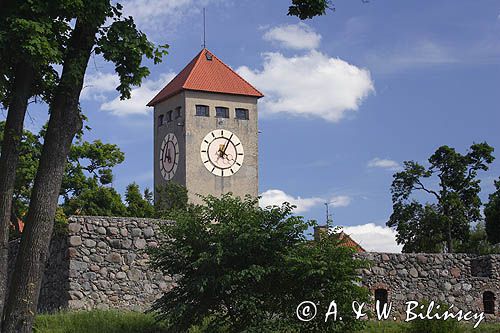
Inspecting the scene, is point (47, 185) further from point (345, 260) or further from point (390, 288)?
point (390, 288)

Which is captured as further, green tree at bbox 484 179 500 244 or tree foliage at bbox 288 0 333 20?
green tree at bbox 484 179 500 244

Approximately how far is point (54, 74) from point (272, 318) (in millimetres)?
5841

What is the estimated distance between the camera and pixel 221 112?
211ft

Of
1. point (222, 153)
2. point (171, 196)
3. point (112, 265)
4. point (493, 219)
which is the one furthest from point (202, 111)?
point (112, 265)

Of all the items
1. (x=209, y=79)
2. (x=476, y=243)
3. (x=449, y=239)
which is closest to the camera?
(x=449, y=239)

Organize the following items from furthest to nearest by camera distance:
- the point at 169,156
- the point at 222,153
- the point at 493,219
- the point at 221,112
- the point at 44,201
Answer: the point at 169,156
the point at 222,153
the point at 221,112
the point at 493,219
the point at 44,201

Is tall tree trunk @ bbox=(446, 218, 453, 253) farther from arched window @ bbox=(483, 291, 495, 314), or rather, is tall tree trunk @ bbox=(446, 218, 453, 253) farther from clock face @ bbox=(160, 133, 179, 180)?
clock face @ bbox=(160, 133, 179, 180)

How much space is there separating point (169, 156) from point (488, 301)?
149 feet

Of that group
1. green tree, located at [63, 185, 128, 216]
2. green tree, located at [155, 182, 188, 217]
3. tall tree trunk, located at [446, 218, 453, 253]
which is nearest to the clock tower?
green tree, located at [155, 182, 188, 217]

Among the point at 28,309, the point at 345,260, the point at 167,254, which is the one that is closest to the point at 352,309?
the point at 345,260

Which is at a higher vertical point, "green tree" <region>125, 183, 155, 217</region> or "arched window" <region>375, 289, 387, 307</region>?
"green tree" <region>125, 183, 155, 217</region>

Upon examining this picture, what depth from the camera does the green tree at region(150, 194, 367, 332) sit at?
14477mm

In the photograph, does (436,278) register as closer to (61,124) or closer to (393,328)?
(393,328)

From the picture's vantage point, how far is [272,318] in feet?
48.9
